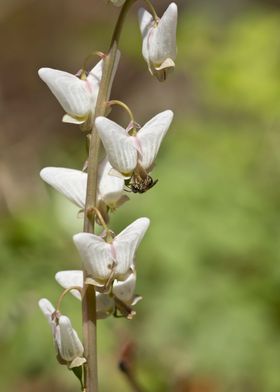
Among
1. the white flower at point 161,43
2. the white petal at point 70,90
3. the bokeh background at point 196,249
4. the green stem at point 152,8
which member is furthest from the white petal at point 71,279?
the bokeh background at point 196,249

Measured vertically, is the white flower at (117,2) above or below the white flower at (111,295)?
above

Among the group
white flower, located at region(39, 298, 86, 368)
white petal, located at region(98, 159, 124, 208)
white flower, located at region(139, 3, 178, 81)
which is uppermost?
white flower, located at region(139, 3, 178, 81)

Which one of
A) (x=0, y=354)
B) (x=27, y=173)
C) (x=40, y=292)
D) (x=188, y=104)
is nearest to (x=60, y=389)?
(x=0, y=354)

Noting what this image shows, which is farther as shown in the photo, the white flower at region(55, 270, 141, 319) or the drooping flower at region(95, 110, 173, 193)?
the white flower at region(55, 270, 141, 319)

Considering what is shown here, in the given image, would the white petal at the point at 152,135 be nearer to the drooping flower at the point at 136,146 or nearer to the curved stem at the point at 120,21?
the drooping flower at the point at 136,146

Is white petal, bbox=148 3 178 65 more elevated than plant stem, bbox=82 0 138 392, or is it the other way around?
white petal, bbox=148 3 178 65

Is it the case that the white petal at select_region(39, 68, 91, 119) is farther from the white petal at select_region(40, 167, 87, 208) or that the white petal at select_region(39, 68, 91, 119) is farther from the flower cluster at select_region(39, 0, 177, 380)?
the white petal at select_region(40, 167, 87, 208)

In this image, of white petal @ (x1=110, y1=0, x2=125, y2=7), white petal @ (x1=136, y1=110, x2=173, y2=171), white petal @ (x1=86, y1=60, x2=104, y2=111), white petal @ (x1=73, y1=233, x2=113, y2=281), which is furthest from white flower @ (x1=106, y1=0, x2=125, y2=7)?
white petal @ (x1=73, y1=233, x2=113, y2=281)
